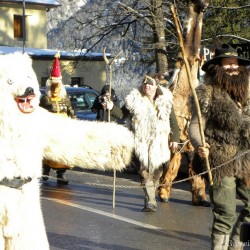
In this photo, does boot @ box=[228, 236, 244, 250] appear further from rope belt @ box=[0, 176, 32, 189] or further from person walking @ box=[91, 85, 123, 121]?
person walking @ box=[91, 85, 123, 121]

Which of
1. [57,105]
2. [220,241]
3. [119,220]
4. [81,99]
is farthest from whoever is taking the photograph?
[81,99]

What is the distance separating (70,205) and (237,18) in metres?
16.8

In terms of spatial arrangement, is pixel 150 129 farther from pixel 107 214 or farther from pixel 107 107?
pixel 107 214

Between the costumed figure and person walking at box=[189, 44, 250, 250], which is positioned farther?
the costumed figure

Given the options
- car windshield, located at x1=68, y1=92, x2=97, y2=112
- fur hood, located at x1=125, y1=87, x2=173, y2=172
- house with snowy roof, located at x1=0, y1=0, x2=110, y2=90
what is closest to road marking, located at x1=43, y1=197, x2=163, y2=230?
fur hood, located at x1=125, y1=87, x2=173, y2=172

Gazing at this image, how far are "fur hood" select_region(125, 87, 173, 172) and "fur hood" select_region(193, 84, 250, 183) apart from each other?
390 cm

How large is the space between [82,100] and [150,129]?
9073mm

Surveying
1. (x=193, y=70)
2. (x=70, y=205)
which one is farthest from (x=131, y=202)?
(x=193, y=70)

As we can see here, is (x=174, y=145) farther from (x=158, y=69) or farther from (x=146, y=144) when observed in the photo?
(x=158, y=69)

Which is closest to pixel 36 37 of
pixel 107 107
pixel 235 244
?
pixel 107 107

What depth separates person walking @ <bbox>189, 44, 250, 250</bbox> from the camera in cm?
659

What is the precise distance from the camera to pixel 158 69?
24.0 metres

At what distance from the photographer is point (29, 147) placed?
5305 mm

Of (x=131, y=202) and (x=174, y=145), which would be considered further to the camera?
(x=131, y=202)
